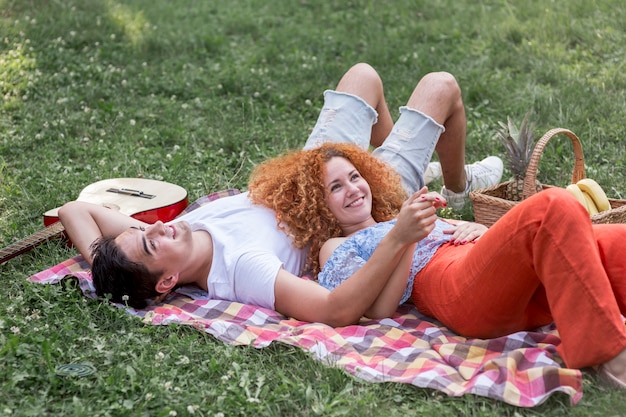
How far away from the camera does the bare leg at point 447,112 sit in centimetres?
476

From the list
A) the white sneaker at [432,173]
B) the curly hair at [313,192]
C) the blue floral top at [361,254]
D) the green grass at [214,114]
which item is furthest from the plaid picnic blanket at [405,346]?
the white sneaker at [432,173]

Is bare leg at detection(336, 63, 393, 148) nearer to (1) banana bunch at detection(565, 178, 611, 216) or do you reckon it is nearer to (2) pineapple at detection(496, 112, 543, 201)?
(2) pineapple at detection(496, 112, 543, 201)

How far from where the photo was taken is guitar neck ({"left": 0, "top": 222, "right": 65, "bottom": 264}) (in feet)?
15.1

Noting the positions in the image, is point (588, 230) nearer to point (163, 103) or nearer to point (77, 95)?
point (163, 103)

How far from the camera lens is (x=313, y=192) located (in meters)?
4.16

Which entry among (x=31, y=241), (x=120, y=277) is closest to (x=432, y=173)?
(x=120, y=277)

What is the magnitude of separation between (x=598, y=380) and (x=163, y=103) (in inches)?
189

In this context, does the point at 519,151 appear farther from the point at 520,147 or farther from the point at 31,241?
the point at 31,241

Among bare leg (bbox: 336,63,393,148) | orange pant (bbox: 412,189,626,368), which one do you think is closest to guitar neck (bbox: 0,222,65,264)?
bare leg (bbox: 336,63,393,148)

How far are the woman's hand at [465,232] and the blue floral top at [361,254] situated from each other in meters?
0.04

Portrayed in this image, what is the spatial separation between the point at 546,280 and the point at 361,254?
0.99 m

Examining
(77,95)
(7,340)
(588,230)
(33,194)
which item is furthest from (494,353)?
(77,95)

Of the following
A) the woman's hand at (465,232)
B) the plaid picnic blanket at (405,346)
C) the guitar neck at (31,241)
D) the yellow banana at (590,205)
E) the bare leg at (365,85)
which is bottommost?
the plaid picnic blanket at (405,346)

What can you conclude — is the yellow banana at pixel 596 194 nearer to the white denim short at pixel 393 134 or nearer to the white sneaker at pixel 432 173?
the white denim short at pixel 393 134
